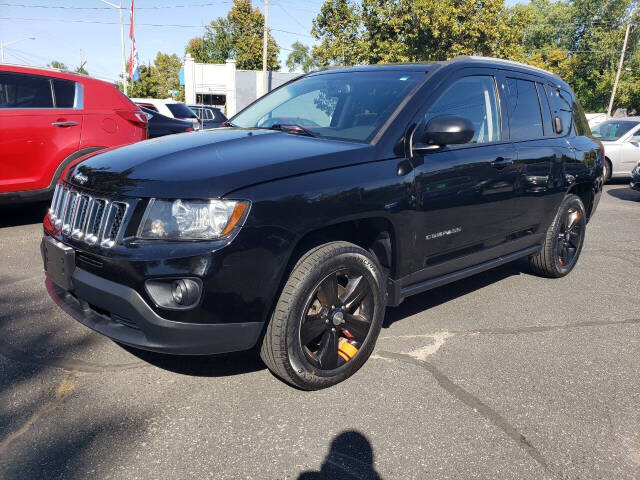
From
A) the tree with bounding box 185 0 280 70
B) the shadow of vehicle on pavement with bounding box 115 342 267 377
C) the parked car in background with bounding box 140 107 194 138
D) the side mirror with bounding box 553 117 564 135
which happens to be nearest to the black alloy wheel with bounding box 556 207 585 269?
the side mirror with bounding box 553 117 564 135

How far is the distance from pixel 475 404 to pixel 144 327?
173cm

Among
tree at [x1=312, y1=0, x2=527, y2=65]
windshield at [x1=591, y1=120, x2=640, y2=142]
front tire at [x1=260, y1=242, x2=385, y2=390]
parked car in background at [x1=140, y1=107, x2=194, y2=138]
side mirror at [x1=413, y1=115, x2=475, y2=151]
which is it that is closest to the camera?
front tire at [x1=260, y1=242, x2=385, y2=390]

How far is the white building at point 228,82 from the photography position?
121 ft

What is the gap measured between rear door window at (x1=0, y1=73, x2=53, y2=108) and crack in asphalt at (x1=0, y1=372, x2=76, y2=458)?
12.9ft

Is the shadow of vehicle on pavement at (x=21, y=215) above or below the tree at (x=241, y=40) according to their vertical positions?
below

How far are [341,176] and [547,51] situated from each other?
59.4 m

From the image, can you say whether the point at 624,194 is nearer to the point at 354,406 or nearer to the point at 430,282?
the point at 430,282

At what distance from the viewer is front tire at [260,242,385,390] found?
253cm

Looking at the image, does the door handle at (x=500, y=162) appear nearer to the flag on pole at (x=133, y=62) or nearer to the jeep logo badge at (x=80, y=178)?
the jeep logo badge at (x=80, y=178)

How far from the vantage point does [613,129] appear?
12.7 m

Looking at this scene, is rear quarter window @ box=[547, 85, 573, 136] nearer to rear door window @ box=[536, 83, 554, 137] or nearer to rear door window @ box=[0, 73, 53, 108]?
rear door window @ box=[536, 83, 554, 137]

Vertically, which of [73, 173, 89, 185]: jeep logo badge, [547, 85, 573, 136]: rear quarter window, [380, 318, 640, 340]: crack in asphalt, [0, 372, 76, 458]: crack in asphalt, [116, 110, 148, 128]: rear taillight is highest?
Result: [547, 85, 573, 136]: rear quarter window

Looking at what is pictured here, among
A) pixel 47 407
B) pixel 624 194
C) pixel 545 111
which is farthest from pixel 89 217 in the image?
pixel 624 194

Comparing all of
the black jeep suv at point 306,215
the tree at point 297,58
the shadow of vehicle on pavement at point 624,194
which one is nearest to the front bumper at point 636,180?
the shadow of vehicle on pavement at point 624,194
